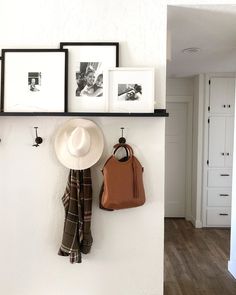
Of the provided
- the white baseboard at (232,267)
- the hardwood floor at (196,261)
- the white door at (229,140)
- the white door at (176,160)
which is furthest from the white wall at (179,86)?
the white baseboard at (232,267)

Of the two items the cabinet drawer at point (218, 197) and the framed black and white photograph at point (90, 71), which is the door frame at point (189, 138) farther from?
the framed black and white photograph at point (90, 71)

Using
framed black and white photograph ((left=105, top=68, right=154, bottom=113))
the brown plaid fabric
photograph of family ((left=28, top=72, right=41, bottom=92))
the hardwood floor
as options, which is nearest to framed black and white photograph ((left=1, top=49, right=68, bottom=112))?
photograph of family ((left=28, top=72, right=41, bottom=92))

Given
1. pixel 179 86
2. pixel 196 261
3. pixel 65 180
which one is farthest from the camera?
pixel 179 86

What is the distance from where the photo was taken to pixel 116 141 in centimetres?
184

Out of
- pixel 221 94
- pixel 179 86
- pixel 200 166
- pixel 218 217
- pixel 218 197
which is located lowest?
pixel 218 217

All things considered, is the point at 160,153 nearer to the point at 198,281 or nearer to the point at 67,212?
the point at 67,212

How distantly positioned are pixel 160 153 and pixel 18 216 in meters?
0.95

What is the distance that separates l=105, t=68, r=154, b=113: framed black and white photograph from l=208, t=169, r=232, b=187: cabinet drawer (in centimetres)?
305

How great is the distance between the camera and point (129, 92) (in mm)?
1779

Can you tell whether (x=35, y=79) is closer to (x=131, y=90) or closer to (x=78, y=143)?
(x=78, y=143)

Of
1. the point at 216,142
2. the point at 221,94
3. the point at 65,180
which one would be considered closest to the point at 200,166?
the point at 216,142

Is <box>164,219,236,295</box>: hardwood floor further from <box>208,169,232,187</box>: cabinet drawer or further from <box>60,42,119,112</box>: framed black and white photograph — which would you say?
<box>60,42,119,112</box>: framed black and white photograph

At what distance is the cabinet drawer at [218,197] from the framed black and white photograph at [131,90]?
313cm

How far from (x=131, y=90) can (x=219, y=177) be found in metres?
3.19
